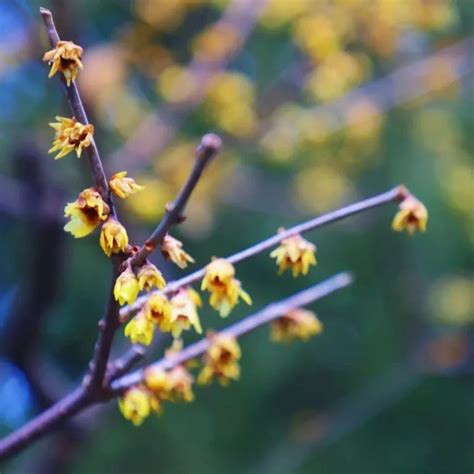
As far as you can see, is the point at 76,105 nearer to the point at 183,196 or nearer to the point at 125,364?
the point at 183,196

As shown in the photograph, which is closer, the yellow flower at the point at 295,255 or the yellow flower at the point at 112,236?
the yellow flower at the point at 112,236

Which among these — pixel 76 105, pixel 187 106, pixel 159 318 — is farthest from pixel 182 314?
pixel 187 106

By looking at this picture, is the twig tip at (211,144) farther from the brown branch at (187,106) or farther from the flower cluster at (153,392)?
the brown branch at (187,106)

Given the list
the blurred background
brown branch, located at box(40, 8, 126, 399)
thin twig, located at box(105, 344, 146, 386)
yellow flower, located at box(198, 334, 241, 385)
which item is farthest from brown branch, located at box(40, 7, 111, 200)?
the blurred background

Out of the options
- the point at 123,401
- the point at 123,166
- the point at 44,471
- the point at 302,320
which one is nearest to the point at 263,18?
the point at 123,166

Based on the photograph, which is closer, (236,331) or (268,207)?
(236,331)

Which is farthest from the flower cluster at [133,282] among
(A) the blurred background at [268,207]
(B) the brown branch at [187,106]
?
(B) the brown branch at [187,106]

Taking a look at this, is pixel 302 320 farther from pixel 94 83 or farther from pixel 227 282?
pixel 94 83
